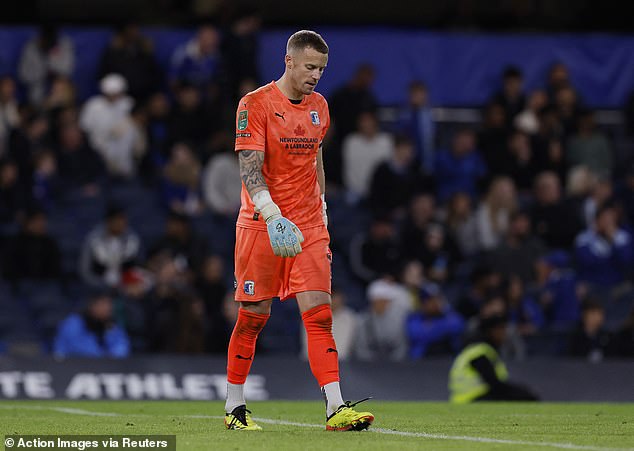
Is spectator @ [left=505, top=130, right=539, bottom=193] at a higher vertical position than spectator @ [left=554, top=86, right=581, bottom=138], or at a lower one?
lower

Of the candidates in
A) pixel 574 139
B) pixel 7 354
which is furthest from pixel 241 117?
pixel 574 139

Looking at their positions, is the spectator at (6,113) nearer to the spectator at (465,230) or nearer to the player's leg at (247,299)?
the spectator at (465,230)

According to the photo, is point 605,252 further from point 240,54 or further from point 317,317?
point 317,317

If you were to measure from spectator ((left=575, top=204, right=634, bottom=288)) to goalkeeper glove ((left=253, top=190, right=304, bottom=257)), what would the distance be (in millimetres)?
11515

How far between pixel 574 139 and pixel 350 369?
710 cm

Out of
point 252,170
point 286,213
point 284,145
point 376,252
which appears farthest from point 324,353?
point 376,252

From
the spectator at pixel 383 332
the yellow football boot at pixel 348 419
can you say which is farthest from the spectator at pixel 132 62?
the yellow football boot at pixel 348 419

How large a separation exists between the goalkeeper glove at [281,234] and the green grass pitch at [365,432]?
3.82ft

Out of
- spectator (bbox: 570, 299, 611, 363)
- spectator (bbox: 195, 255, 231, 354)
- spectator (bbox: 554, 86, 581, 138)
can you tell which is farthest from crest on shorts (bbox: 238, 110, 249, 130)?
spectator (bbox: 554, 86, 581, 138)

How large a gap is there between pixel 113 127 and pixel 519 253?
5960mm

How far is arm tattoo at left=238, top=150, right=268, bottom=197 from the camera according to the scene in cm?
948

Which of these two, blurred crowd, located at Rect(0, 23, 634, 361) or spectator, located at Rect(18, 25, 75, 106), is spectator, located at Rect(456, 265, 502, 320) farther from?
spectator, located at Rect(18, 25, 75, 106)

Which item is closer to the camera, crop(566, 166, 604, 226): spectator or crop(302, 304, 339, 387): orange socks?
crop(302, 304, 339, 387): orange socks

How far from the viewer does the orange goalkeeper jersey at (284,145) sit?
959 cm
